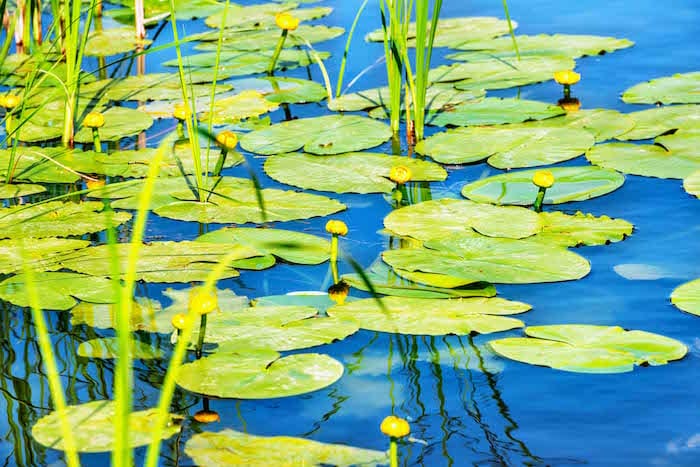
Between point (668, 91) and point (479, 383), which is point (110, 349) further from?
point (668, 91)

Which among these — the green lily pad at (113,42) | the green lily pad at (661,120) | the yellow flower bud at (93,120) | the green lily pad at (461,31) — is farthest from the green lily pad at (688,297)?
the green lily pad at (113,42)

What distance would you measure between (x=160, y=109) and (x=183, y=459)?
2314 mm

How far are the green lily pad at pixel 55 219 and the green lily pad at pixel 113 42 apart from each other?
1838mm

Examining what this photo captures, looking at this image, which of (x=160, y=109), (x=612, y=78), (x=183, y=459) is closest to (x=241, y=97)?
(x=160, y=109)

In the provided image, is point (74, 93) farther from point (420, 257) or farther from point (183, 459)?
point (183, 459)

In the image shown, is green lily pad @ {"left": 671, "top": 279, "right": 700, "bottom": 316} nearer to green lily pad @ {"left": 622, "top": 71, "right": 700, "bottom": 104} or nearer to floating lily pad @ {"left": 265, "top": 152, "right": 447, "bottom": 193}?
floating lily pad @ {"left": 265, "top": 152, "right": 447, "bottom": 193}

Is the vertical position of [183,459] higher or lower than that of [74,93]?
lower

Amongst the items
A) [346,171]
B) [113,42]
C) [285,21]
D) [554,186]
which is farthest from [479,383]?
[113,42]

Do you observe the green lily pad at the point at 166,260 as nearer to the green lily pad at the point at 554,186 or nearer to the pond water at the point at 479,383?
the pond water at the point at 479,383

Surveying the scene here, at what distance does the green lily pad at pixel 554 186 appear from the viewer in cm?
277

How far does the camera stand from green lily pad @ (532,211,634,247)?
2490 millimetres

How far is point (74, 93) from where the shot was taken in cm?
347

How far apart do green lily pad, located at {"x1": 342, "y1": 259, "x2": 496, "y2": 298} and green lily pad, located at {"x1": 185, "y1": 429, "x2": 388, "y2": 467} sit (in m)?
0.61

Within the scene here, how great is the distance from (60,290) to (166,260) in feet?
0.93
